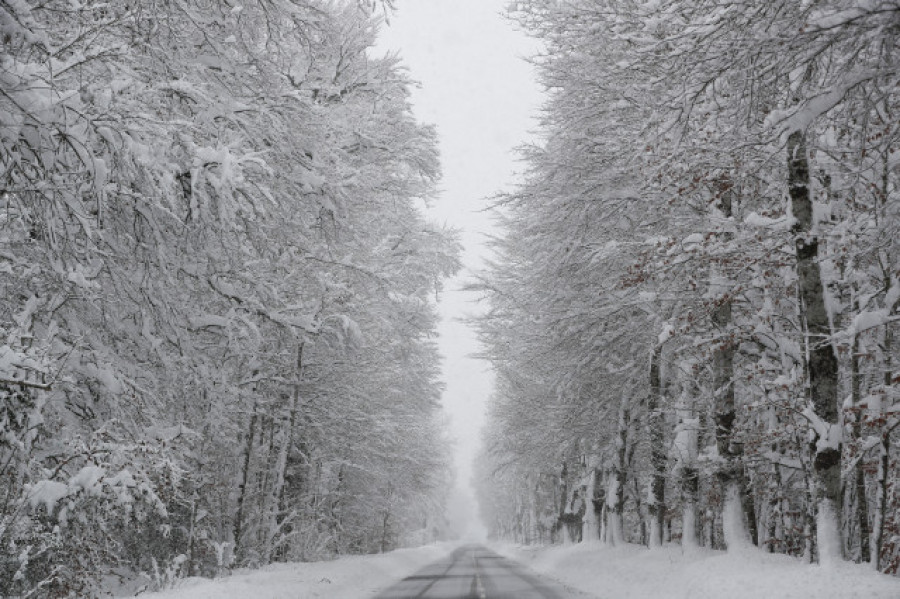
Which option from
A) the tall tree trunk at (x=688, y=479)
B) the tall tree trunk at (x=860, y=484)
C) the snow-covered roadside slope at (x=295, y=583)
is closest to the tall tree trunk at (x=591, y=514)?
the snow-covered roadside slope at (x=295, y=583)

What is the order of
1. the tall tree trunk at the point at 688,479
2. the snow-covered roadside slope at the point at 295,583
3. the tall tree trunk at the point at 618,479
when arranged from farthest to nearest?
1. the tall tree trunk at the point at 618,479
2. the tall tree trunk at the point at 688,479
3. the snow-covered roadside slope at the point at 295,583

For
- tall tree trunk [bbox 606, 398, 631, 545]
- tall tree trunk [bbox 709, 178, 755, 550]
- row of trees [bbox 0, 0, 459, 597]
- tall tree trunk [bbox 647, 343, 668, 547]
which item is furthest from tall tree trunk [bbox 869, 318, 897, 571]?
tall tree trunk [bbox 606, 398, 631, 545]

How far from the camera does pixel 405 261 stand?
17766mm

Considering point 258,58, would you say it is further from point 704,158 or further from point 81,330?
point 704,158

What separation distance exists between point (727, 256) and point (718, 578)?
471cm

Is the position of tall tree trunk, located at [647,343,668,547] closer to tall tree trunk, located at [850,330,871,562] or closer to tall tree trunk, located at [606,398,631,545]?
tall tree trunk, located at [606,398,631,545]

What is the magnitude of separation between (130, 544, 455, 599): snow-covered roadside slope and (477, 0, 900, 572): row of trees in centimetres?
658

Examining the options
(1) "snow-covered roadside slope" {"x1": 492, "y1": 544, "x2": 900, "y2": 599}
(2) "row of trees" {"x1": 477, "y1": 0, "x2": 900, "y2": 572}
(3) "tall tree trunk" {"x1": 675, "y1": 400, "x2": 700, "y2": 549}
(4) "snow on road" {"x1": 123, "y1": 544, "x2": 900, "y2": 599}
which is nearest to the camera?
(2) "row of trees" {"x1": 477, "y1": 0, "x2": 900, "y2": 572}

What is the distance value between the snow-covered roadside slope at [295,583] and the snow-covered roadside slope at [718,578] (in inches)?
213

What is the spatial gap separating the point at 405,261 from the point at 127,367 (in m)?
12.1

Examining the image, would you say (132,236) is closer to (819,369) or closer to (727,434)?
(819,369)

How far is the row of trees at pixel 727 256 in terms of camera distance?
19.7ft

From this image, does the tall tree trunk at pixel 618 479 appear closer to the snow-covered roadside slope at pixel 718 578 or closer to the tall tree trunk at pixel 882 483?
the snow-covered roadside slope at pixel 718 578

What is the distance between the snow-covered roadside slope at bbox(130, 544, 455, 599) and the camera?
31.1 ft
